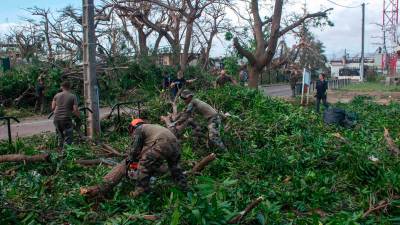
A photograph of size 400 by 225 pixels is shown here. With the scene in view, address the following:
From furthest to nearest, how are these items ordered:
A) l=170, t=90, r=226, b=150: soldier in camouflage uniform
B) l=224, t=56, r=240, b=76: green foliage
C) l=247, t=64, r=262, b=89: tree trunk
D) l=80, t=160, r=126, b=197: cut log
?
l=224, t=56, r=240, b=76: green foliage
l=247, t=64, r=262, b=89: tree trunk
l=170, t=90, r=226, b=150: soldier in camouflage uniform
l=80, t=160, r=126, b=197: cut log

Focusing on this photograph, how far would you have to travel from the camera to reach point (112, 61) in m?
20.2

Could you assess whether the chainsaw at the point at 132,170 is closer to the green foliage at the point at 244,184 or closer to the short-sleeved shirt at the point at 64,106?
the green foliage at the point at 244,184

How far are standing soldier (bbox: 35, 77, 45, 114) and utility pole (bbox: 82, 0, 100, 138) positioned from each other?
7957 mm

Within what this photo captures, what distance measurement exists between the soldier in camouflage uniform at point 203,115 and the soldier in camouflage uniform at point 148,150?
111 inches

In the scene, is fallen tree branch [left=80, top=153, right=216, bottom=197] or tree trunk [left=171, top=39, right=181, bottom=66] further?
tree trunk [left=171, top=39, right=181, bottom=66]

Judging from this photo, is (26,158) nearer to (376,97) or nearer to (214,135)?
(214,135)

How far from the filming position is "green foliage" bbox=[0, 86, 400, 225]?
5.78 m

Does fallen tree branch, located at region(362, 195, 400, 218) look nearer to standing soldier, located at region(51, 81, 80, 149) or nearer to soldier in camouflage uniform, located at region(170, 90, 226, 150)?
soldier in camouflage uniform, located at region(170, 90, 226, 150)

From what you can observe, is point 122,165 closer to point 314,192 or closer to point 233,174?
point 233,174

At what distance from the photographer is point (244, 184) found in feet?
24.1

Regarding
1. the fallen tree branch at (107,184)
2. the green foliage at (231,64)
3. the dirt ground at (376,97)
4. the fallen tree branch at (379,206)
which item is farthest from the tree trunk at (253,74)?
the green foliage at (231,64)

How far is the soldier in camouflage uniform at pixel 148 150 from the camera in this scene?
677 centimetres

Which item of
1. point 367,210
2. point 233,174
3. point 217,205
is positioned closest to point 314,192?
point 367,210

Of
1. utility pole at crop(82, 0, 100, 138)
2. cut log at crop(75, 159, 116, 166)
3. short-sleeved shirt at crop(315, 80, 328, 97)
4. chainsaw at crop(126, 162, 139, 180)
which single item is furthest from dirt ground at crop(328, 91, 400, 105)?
chainsaw at crop(126, 162, 139, 180)
